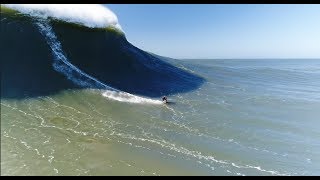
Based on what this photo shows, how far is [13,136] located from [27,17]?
976 centimetres

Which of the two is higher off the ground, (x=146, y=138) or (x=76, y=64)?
(x=76, y=64)

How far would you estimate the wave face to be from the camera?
13.2 metres

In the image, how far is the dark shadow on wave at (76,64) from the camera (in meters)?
12.9

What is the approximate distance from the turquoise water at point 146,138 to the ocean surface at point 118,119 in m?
0.03

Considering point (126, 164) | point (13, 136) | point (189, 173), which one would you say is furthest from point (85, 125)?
point (189, 173)

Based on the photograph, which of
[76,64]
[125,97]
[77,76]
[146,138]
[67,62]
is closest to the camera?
[146,138]

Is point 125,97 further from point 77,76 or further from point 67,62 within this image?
point 67,62

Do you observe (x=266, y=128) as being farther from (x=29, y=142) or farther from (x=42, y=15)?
(x=42, y=15)

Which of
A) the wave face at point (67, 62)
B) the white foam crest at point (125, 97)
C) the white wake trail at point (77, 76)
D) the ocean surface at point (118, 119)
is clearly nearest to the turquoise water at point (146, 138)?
the ocean surface at point (118, 119)

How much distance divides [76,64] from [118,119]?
596 centimetres

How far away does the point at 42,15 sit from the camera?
56.5 ft

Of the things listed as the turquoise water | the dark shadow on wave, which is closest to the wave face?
the dark shadow on wave

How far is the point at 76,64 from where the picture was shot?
16.3 meters

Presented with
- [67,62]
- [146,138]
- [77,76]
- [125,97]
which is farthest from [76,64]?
[146,138]
